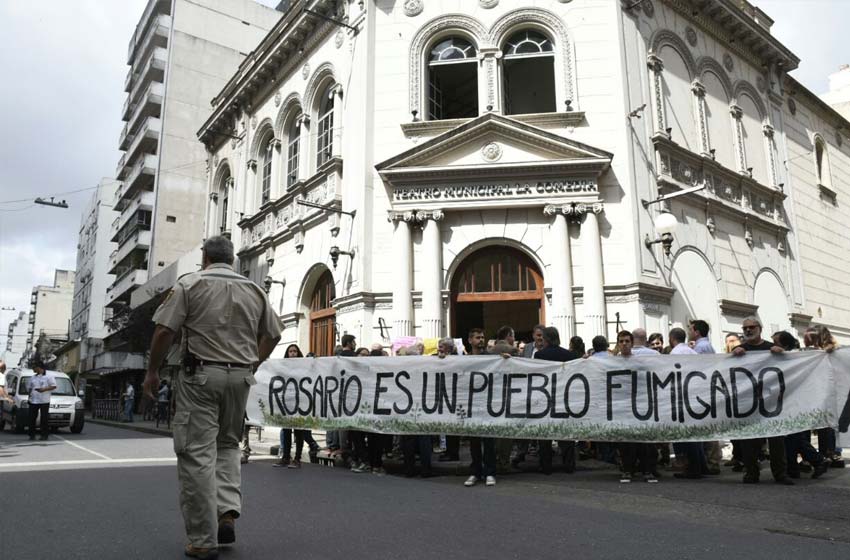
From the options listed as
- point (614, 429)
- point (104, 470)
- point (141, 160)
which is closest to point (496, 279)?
point (614, 429)

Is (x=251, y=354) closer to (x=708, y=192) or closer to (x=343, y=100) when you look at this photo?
(x=343, y=100)

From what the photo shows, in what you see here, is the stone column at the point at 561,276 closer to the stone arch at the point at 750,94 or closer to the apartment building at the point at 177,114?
the stone arch at the point at 750,94

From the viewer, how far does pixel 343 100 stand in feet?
56.3

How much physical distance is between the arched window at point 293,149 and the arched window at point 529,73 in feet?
21.5

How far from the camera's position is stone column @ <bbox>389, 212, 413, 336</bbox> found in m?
14.5

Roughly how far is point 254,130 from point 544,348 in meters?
17.0

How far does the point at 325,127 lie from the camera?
61.7 ft

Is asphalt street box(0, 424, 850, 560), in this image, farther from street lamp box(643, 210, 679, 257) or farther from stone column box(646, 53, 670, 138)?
stone column box(646, 53, 670, 138)

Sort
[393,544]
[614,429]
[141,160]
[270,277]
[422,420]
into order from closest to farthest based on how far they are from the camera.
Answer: [393,544] → [614,429] → [422,420] → [270,277] → [141,160]

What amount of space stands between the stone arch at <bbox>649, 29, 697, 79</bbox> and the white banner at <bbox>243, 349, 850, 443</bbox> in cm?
1109

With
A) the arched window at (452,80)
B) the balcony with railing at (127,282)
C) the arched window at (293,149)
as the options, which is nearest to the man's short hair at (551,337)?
the arched window at (452,80)

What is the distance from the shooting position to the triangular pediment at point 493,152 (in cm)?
1422

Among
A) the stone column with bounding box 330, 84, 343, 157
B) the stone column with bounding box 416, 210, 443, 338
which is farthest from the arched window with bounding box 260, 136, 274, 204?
the stone column with bounding box 416, 210, 443, 338

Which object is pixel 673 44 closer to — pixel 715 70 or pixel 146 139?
pixel 715 70
